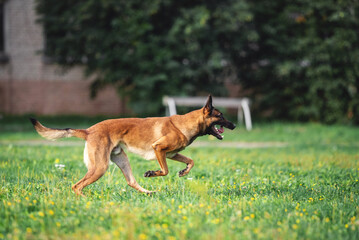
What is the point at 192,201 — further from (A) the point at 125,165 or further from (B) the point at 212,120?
(B) the point at 212,120

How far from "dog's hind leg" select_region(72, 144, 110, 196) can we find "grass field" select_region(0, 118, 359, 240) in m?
0.17

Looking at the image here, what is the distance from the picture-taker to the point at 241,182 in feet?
20.8

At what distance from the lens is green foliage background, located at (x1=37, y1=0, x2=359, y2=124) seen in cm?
1675

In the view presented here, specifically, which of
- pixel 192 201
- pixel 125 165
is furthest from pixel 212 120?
pixel 192 201

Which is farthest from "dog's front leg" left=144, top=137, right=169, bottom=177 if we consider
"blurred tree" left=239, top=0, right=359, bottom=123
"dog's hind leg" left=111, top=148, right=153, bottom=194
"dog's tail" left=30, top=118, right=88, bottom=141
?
"blurred tree" left=239, top=0, right=359, bottom=123

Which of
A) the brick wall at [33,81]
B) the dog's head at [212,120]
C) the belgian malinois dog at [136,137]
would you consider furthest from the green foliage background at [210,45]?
the belgian malinois dog at [136,137]

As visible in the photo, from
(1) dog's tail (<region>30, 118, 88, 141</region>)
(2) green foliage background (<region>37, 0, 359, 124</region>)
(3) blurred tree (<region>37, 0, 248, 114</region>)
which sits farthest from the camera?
(2) green foliage background (<region>37, 0, 359, 124</region>)

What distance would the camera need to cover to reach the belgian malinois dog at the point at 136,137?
Result: 5.30 metres

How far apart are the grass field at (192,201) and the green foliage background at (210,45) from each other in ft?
28.3

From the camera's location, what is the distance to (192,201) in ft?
15.9

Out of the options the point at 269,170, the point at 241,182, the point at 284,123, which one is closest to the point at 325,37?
the point at 284,123

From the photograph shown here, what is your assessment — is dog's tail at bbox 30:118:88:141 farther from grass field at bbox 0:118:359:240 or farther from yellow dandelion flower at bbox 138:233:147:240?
yellow dandelion flower at bbox 138:233:147:240

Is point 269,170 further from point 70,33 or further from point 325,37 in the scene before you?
point 70,33

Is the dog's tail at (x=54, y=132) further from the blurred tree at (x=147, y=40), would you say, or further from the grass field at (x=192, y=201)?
the blurred tree at (x=147, y=40)
